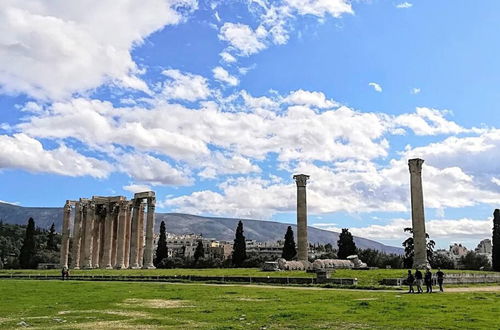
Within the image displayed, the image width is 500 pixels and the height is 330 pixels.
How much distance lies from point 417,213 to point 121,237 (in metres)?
44.5

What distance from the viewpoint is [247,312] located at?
69.9 ft

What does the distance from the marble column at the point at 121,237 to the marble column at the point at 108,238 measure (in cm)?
118

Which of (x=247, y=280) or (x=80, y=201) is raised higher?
(x=80, y=201)

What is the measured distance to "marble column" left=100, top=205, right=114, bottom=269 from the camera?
79550 millimetres

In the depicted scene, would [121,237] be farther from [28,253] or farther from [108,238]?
[28,253]

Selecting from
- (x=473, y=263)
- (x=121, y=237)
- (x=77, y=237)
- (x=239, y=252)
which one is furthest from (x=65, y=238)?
(x=473, y=263)

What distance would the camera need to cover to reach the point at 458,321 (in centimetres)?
1795

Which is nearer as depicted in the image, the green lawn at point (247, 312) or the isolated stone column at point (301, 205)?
the green lawn at point (247, 312)

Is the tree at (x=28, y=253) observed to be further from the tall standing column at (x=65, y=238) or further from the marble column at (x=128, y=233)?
the marble column at (x=128, y=233)

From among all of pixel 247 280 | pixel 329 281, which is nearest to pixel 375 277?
pixel 329 281

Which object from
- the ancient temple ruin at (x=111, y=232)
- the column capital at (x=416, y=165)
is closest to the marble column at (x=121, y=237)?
the ancient temple ruin at (x=111, y=232)

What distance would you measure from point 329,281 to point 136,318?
22.0 metres

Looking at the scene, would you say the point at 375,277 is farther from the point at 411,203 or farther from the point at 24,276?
the point at 24,276

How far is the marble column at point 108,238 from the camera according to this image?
79.6 m
